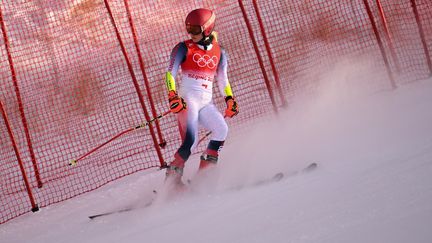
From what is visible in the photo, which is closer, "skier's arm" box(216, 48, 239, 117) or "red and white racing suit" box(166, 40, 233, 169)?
"red and white racing suit" box(166, 40, 233, 169)

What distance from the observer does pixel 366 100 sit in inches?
306

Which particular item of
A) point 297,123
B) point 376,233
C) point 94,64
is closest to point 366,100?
point 297,123

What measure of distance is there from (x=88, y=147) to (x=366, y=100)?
6.20 metres

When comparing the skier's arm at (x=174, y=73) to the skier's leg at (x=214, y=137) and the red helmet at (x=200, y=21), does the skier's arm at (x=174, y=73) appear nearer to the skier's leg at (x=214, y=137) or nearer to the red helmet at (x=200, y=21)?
the red helmet at (x=200, y=21)

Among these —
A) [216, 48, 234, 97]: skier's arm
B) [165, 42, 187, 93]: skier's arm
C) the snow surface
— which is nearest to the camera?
the snow surface

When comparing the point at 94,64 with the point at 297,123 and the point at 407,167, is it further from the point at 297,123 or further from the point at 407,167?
the point at 407,167

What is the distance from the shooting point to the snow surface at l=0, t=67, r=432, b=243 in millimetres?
3699

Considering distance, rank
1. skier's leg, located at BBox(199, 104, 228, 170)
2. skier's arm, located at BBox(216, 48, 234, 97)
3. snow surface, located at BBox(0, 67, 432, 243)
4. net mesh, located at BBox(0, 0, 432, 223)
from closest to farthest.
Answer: snow surface, located at BBox(0, 67, 432, 243) → skier's leg, located at BBox(199, 104, 228, 170) → skier's arm, located at BBox(216, 48, 234, 97) → net mesh, located at BBox(0, 0, 432, 223)

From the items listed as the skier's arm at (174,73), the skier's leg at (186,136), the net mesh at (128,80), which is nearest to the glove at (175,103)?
the skier's arm at (174,73)

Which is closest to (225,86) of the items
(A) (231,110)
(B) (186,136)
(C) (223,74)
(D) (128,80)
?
(C) (223,74)

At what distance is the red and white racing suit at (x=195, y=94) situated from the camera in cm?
550

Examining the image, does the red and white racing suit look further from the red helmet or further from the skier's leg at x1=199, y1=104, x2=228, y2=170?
the red helmet

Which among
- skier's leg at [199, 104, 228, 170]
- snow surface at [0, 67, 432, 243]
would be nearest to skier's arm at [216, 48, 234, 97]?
skier's leg at [199, 104, 228, 170]

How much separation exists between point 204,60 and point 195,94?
1.30 ft
